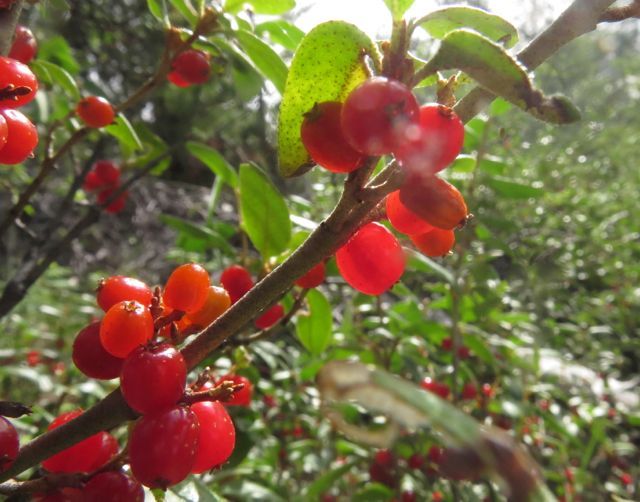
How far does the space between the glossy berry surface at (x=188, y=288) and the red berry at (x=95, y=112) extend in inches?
30.2

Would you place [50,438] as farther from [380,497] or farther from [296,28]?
[380,497]

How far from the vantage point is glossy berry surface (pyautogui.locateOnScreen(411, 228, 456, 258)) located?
785 millimetres

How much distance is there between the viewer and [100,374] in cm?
80

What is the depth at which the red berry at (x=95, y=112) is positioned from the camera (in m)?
1.38

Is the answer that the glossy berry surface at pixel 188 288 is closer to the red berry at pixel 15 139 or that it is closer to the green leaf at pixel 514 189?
the red berry at pixel 15 139

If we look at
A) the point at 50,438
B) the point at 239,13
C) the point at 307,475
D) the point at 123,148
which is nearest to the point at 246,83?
the point at 239,13

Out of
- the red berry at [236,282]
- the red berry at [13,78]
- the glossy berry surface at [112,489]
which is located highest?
the red berry at [13,78]

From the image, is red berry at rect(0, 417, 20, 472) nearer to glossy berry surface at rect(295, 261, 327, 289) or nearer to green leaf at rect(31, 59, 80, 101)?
Answer: glossy berry surface at rect(295, 261, 327, 289)

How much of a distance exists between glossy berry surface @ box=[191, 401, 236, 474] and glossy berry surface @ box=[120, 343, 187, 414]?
0.11 m

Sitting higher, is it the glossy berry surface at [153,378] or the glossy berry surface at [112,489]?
the glossy berry surface at [153,378]

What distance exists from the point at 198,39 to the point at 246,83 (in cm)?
34

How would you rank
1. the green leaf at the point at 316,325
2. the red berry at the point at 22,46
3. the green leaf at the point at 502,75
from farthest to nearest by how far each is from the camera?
the green leaf at the point at 316,325 → the red berry at the point at 22,46 → the green leaf at the point at 502,75

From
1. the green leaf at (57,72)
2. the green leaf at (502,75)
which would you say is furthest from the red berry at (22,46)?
the green leaf at (502,75)

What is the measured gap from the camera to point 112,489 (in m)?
0.71
